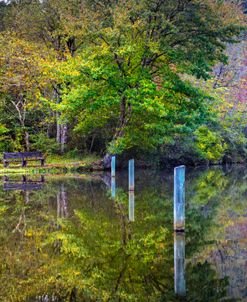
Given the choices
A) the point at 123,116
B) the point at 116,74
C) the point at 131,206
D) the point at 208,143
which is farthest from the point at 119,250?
the point at 208,143

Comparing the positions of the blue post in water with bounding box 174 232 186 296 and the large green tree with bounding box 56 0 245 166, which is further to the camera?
the large green tree with bounding box 56 0 245 166

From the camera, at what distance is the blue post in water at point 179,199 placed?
30.3 ft

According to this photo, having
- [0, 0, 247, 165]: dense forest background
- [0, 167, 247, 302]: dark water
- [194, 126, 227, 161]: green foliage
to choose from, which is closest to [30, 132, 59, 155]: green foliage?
[0, 0, 247, 165]: dense forest background

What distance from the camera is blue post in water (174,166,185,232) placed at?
923cm

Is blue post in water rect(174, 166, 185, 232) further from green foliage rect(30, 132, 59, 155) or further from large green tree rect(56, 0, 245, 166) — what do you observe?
green foliage rect(30, 132, 59, 155)

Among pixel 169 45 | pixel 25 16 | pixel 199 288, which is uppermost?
pixel 25 16

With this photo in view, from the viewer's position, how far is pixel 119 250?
7883 millimetres

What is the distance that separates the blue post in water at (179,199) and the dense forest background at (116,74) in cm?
1509

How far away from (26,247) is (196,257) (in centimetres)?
284

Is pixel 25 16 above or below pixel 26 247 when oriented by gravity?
above

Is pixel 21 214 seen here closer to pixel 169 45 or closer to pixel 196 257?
pixel 196 257

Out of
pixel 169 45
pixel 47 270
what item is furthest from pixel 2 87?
pixel 47 270

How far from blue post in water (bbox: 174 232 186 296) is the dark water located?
0.04 feet

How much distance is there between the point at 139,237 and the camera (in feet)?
29.3
